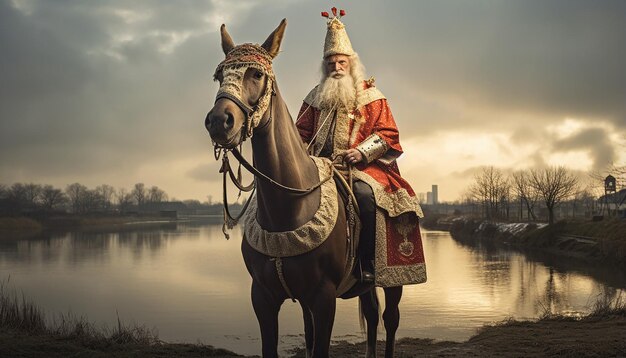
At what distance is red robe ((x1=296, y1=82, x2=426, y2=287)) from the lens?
4922mm

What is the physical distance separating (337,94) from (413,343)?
6.30 metres

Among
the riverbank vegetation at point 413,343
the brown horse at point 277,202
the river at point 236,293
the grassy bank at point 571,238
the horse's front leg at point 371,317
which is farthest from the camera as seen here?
the grassy bank at point 571,238

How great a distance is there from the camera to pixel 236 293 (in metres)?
19.2

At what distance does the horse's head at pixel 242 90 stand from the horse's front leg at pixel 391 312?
2.60 meters

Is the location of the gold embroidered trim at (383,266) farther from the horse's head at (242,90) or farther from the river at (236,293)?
the river at (236,293)

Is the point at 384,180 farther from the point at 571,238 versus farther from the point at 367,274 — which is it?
the point at 571,238

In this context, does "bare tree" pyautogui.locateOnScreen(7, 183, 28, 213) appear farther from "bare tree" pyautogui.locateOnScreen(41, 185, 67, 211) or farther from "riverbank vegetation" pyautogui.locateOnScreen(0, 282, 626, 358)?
"riverbank vegetation" pyautogui.locateOnScreen(0, 282, 626, 358)

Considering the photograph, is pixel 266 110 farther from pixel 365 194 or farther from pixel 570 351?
pixel 570 351

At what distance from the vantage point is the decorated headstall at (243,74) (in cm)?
337

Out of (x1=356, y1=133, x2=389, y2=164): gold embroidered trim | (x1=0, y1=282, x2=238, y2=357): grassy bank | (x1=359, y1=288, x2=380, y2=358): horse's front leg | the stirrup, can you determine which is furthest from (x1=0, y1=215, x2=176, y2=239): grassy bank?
(x1=356, y1=133, x2=389, y2=164): gold embroidered trim

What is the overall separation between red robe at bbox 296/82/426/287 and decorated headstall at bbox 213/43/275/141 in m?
1.47

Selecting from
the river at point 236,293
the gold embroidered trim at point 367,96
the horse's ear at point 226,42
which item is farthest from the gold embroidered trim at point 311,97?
the river at point 236,293

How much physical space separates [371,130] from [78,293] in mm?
17085

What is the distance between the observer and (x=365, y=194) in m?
4.76
